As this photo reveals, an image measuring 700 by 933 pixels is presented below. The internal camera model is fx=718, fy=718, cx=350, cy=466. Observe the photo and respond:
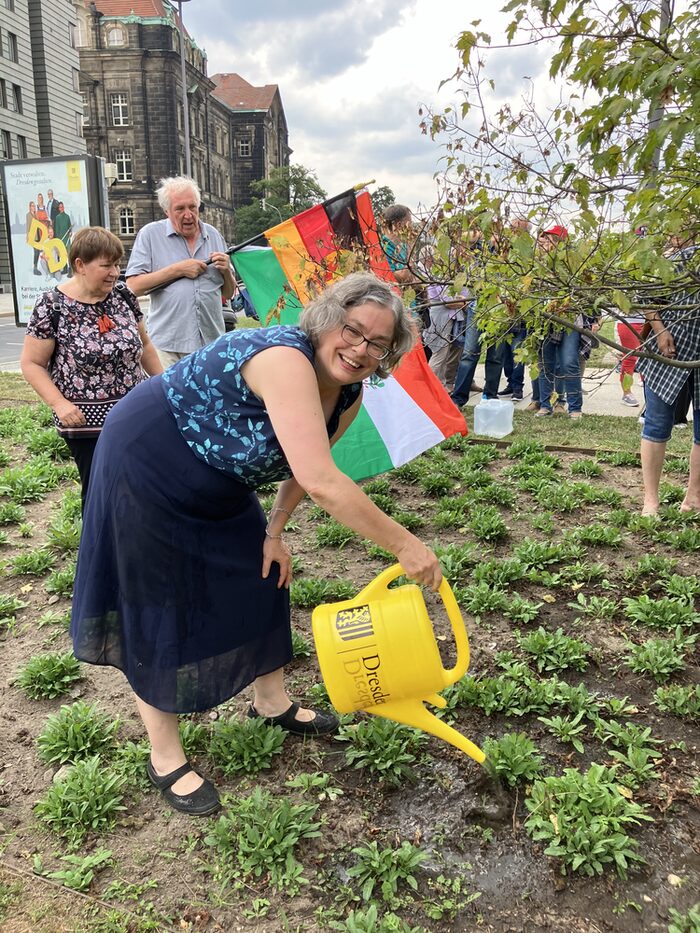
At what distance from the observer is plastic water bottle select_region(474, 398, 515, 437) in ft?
20.8

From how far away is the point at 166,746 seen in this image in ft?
7.40

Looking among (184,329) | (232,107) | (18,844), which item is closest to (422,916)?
(18,844)

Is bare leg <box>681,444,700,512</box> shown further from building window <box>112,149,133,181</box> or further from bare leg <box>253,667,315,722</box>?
building window <box>112,149,133,181</box>

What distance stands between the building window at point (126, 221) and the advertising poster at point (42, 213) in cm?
5197

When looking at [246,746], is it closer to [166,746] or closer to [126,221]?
[166,746]

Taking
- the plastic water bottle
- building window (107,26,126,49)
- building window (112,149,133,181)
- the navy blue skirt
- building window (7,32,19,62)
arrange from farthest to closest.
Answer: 1. building window (112,149,133,181)
2. building window (107,26,126,49)
3. building window (7,32,19,62)
4. the plastic water bottle
5. the navy blue skirt

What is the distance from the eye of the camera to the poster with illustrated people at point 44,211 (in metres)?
9.07

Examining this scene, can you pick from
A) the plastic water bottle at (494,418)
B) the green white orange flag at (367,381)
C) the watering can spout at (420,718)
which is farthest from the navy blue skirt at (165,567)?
the plastic water bottle at (494,418)

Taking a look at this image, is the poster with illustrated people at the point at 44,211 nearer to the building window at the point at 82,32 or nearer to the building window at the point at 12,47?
the building window at the point at 12,47

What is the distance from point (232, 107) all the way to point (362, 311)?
88.1 metres

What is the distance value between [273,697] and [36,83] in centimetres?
4406

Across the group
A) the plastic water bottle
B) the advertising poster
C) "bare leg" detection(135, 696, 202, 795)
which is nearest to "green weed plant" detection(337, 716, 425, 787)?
"bare leg" detection(135, 696, 202, 795)

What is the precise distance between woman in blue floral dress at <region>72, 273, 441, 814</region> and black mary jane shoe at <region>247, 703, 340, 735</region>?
244 mm

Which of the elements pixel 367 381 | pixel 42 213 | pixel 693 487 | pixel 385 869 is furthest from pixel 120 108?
pixel 385 869
